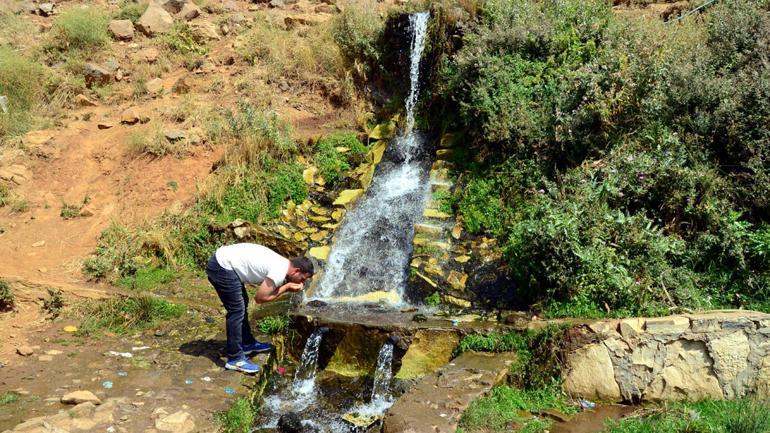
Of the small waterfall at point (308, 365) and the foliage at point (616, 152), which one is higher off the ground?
the foliage at point (616, 152)

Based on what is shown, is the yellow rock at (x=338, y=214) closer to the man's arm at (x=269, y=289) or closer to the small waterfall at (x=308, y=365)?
the small waterfall at (x=308, y=365)

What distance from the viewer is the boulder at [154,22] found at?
14727 millimetres

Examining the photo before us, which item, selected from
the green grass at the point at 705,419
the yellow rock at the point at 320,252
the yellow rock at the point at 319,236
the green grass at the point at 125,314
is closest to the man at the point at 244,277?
the green grass at the point at 125,314

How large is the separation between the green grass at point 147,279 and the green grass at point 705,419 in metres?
6.31

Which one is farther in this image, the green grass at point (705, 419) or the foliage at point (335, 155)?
the foliage at point (335, 155)

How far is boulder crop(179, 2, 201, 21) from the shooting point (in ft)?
50.3

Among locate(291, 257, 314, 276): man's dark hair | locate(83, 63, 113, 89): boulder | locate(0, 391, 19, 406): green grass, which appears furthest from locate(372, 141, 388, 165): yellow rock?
locate(83, 63, 113, 89): boulder

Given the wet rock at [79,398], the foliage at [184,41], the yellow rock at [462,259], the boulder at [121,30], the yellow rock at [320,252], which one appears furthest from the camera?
the boulder at [121,30]

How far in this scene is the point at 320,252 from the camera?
8828 millimetres

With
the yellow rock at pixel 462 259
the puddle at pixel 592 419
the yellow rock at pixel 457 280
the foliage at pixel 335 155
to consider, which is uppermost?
the foliage at pixel 335 155

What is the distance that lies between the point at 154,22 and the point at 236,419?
1255cm

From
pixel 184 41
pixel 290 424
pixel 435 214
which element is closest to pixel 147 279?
pixel 290 424

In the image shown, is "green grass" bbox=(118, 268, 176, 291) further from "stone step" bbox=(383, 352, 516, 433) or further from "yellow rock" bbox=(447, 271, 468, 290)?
"stone step" bbox=(383, 352, 516, 433)

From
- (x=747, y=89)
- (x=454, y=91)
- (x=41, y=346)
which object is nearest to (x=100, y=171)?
(x=41, y=346)
